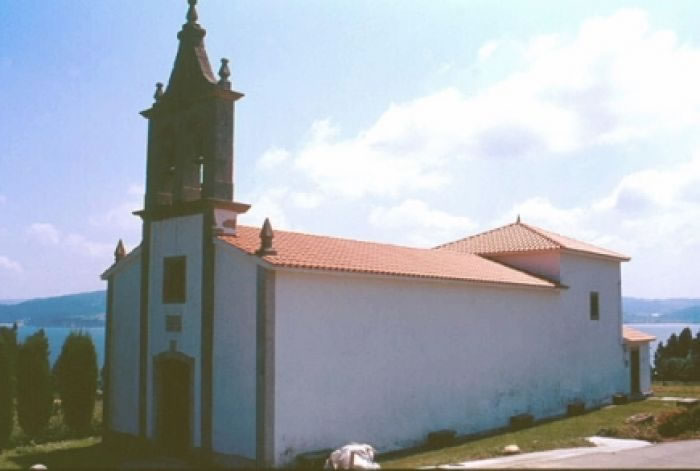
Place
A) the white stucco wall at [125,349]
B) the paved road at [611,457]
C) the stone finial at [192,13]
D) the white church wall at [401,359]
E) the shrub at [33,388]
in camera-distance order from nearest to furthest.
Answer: the paved road at [611,457] < the white church wall at [401,359] < the stone finial at [192,13] < the white stucco wall at [125,349] < the shrub at [33,388]

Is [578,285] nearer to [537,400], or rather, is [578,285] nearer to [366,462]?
[537,400]

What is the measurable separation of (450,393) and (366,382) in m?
3.57

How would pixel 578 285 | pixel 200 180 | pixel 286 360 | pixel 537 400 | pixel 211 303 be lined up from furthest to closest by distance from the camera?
pixel 578 285
pixel 537 400
pixel 200 180
pixel 211 303
pixel 286 360

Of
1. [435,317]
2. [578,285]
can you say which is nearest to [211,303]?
[435,317]

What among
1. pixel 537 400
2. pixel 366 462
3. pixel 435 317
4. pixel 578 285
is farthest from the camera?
pixel 578 285

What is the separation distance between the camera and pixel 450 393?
1956cm

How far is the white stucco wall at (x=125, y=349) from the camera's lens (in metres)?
18.7

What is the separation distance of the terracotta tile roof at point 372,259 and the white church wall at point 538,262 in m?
0.61

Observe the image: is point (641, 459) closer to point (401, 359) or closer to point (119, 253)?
point (401, 359)

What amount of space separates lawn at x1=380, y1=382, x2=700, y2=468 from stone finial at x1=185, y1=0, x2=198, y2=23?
12184mm

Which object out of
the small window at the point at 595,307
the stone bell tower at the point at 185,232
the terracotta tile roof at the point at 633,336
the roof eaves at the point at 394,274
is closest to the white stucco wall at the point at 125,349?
the stone bell tower at the point at 185,232

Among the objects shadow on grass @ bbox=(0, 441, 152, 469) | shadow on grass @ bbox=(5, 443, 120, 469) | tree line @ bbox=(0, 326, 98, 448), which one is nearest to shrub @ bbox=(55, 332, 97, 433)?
tree line @ bbox=(0, 326, 98, 448)

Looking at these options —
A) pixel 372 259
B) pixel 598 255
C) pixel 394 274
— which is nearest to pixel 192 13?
pixel 372 259

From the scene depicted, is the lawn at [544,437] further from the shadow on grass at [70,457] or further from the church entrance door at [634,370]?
the shadow on grass at [70,457]
